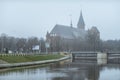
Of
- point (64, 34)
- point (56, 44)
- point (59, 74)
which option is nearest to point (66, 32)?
point (64, 34)

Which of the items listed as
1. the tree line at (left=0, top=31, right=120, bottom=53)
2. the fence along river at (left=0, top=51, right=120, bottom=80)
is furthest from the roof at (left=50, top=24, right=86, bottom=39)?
the fence along river at (left=0, top=51, right=120, bottom=80)

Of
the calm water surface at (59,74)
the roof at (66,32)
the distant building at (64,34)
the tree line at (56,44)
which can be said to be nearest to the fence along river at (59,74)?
the calm water surface at (59,74)

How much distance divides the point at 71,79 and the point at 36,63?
36566 mm

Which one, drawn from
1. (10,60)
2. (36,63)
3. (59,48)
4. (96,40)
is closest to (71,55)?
(59,48)

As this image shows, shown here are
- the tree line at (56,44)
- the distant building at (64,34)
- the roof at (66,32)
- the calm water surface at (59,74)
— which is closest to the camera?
the calm water surface at (59,74)

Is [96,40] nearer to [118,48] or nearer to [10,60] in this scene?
[118,48]

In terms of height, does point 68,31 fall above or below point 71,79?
above

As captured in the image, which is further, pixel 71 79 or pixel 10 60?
pixel 10 60

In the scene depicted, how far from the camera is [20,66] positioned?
6197cm

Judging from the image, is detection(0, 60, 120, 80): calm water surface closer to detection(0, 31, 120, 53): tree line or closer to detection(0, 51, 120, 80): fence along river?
detection(0, 51, 120, 80): fence along river

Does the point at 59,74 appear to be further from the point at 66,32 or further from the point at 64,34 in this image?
the point at 66,32

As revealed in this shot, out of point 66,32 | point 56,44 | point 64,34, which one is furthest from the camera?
point 66,32

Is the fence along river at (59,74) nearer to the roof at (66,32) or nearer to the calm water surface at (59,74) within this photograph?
the calm water surface at (59,74)

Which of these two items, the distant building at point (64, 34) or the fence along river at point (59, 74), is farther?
the distant building at point (64, 34)
